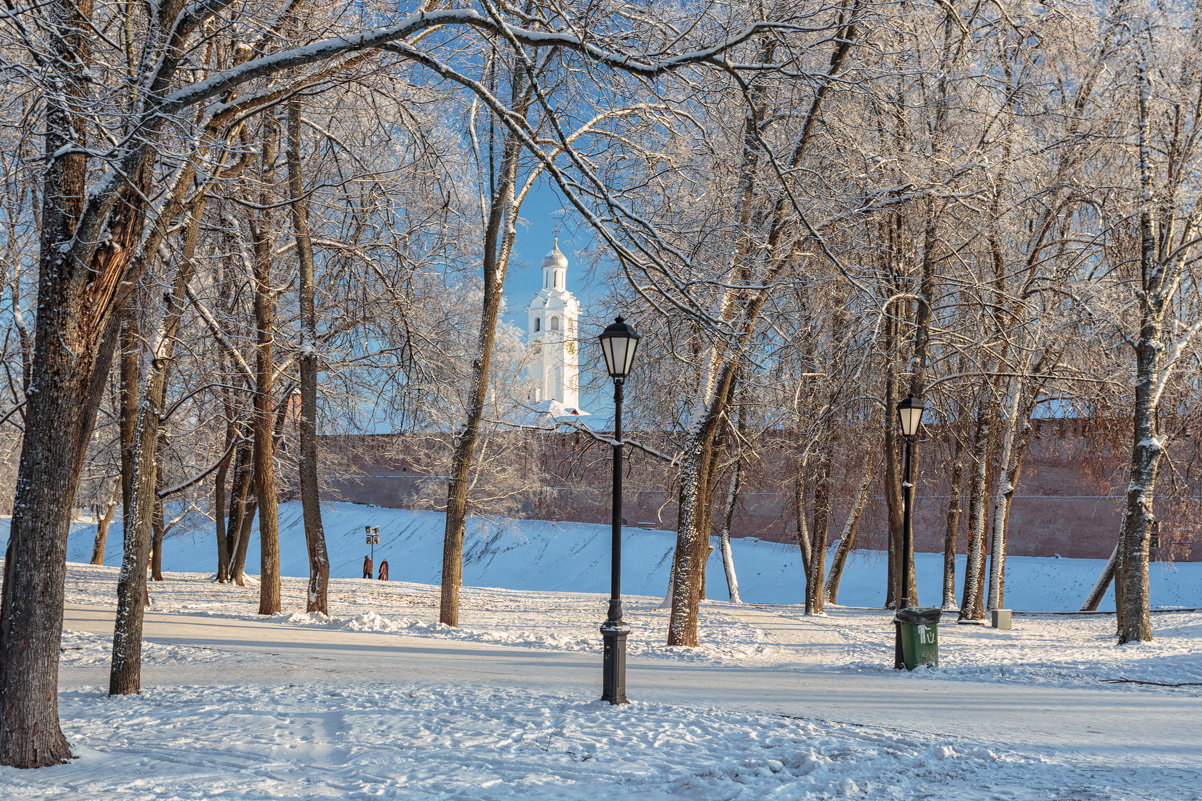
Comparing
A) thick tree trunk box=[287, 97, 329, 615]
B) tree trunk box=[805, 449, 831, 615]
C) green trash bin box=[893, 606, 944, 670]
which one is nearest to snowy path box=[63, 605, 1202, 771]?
green trash bin box=[893, 606, 944, 670]

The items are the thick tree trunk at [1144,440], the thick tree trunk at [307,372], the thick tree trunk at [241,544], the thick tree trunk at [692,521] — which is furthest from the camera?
the thick tree trunk at [241,544]

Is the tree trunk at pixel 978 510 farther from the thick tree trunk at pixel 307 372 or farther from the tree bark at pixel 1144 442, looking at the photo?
the thick tree trunk at pixel 307 372

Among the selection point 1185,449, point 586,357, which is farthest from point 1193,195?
point 1185,449

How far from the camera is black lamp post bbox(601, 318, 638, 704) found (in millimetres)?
7566

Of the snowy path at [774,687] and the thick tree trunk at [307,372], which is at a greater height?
the thick tree trunk at [307,372]

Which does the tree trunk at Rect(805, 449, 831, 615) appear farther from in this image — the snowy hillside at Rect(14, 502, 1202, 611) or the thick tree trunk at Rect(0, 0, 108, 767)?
the thick tree trunk at Rect(0, 0, 108, 767)

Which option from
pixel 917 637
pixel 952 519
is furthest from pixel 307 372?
pixel 952 519

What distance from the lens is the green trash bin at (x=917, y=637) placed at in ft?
36.2

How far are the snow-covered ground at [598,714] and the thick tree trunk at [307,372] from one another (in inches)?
47.6

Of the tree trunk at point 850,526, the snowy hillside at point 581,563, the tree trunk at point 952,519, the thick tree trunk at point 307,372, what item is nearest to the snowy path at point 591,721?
the thick tree trunk at point 307,372

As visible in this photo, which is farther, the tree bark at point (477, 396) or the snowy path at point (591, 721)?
the tree bark at point (477, 396)

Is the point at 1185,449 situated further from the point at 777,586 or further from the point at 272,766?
the point at 272,766

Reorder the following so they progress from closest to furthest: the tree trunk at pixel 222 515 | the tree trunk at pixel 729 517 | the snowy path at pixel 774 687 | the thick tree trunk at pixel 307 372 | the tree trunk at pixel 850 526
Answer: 1. the snowy path at pixel 774 687
2. the thick tree trunk at pixel 307 372
3. the tree trunk at pixel 222 515
4. the tree trunk at pixel 850 526
5. the tree trunk at pixel 729 517

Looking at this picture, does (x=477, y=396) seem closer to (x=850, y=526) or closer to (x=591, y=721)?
(x=591, y=721)
